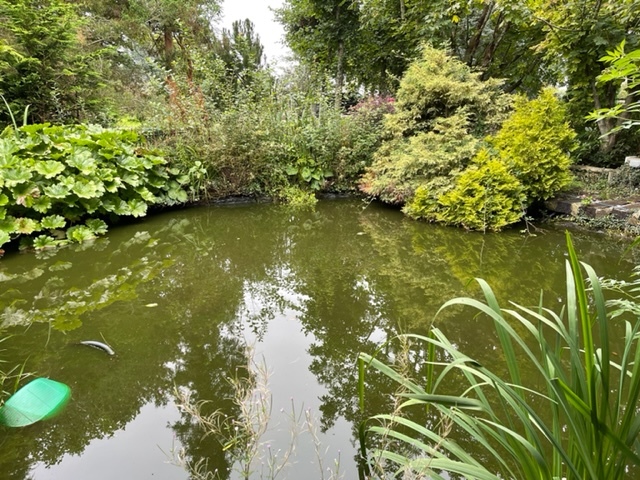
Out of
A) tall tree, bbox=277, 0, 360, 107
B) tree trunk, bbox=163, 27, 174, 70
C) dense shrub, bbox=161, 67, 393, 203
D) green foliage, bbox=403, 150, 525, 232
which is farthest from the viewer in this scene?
tree trunk, bbox=163, 27, 174, 70

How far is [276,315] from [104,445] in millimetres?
1358

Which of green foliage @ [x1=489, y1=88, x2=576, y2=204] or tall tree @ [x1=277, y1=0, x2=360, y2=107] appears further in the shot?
tall tree @ [x1=277, y1=0, x2=360, y2=107]

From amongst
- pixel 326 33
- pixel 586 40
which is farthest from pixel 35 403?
pixel 326 33

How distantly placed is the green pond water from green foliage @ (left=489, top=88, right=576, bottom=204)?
2.17 feet

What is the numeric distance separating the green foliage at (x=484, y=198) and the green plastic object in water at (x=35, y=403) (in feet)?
14.1

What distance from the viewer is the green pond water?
161 centimetres

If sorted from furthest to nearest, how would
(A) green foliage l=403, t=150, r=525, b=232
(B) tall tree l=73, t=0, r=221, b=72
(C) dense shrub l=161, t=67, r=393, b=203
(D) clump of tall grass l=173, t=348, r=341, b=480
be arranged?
(B) tall tree l=73, t=0, r=221, b=72 < (C) dense shrub l=161, t=67, r=393, b=203 < (A) green foliage l=403, t=150, r=525, b=232 < (D) clump of tall grass l=173, t=348, r=341, b=480

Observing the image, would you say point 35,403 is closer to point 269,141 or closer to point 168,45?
point 269,141

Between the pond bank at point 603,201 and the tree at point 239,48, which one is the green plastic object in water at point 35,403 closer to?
the pond bank at point 603,201

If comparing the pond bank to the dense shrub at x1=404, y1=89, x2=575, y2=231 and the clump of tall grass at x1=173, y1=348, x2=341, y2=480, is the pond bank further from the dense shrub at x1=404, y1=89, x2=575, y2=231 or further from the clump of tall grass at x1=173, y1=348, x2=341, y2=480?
the clump of tall grass at x1=173, y1=348, x2=341, y2=480

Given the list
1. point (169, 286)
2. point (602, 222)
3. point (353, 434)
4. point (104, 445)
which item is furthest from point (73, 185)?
point (602, 222)

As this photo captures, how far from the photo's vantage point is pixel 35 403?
1.76 metres

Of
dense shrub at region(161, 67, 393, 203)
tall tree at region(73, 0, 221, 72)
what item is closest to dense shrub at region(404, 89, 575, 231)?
dense shrub at region(161, 67, 393, 203)

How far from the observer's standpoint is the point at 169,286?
315 cm
